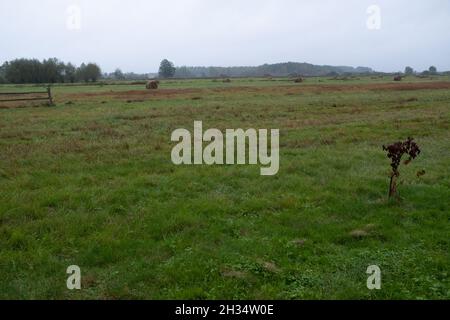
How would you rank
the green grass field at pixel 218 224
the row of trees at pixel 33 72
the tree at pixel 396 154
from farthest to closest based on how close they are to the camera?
the row of trees at pixel 33 72
the tree at pixel 396 154
the green grass field at pixel 218 224

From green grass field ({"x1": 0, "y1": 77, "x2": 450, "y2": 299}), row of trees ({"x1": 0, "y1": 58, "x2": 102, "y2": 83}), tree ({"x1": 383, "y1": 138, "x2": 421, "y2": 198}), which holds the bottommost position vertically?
green grass field ({"x1": 0, "y1": 77, "x2": 450, "y2": 299})

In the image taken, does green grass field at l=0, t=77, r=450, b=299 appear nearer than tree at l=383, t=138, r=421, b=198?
Yes

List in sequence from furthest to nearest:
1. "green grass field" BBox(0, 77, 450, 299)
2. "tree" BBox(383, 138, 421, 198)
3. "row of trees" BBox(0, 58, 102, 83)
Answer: "row of trees" BBox(0, 58, 102, 83)
"tree" BBox(383, 138, 421, 198)
"green grass field" BBox(0, 77, 450, 299)

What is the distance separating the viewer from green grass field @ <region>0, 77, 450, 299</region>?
5.70 metres

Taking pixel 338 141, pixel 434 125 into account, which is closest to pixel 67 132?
pixel 338 141

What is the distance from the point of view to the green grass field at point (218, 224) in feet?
18.7

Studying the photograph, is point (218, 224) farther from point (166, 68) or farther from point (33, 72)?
point (166, 68)

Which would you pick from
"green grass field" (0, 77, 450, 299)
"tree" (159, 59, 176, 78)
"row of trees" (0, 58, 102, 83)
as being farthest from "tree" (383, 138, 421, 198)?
"tree" (159, 59, 176, 78)

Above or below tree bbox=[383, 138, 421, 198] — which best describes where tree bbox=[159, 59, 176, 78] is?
above

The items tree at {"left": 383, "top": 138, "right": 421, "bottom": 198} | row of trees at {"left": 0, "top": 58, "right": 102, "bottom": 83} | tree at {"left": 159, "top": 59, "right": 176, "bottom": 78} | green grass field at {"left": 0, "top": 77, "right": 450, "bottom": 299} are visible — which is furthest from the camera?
tree at {"left": 159, "top": 59, "right": 176, "bottom": 78}

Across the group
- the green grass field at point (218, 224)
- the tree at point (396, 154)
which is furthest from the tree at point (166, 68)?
the tree at point (396, 154)

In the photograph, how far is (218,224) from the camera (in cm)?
771

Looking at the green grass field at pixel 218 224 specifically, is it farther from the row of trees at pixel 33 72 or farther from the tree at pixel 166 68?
the tree at pixel 166 68

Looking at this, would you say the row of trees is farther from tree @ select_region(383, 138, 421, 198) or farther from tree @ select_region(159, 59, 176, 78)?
tree @ select_region(383, 138, 421, 198)
